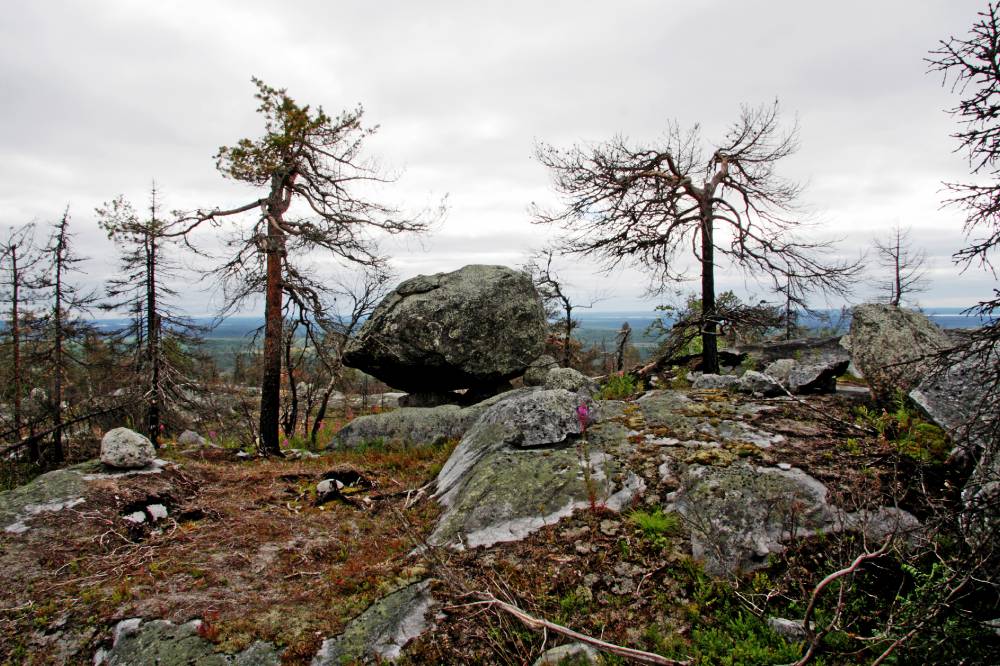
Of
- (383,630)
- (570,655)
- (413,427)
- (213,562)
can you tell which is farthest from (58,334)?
(570,655)

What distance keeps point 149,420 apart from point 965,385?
18.4 metres

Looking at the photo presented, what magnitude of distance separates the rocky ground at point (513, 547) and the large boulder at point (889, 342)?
49 cm

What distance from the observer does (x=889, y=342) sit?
7.75 m

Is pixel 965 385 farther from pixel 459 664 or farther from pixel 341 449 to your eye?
pixel 341 449

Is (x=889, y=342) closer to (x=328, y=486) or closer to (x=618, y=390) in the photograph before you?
(x=618, y=390)

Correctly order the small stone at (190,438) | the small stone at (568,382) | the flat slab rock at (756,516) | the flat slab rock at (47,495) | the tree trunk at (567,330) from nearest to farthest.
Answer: the flat slab rock at (756,516)
the flat slab rock at (47,495)
the small stone at (568,382)
the small stone at (190,438)
the tree trunk at (567,330)

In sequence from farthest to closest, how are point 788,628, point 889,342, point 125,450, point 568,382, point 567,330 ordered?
point 567,330 → point 568,382 → point 125,450 → point 889,342 → point 788,628

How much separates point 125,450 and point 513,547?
22.7ft

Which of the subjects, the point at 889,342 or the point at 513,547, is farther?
the point at 889,342

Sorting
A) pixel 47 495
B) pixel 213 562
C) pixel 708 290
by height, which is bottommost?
pixel 213 562

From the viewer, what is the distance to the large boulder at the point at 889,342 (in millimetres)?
7238

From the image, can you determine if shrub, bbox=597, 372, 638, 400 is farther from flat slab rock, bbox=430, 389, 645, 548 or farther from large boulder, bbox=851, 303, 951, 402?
large boulder, bbox=851, 303, 951, 402

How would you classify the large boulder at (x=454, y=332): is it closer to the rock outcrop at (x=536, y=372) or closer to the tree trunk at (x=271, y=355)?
the rock outcrop at (x=536, y=372)

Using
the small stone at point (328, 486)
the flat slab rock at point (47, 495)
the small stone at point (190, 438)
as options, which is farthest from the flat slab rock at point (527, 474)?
the small stone at point (190, 438)
